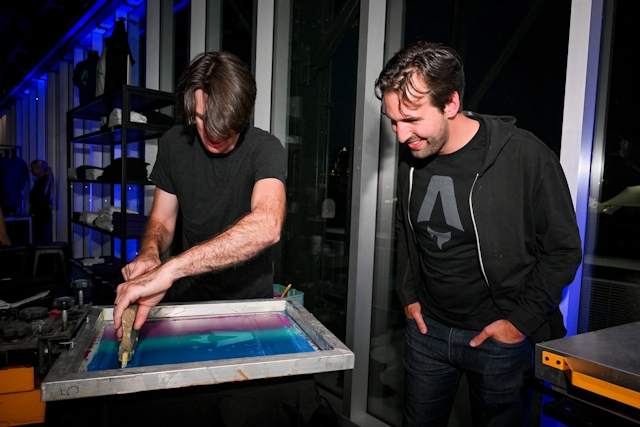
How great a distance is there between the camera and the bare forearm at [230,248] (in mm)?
1105

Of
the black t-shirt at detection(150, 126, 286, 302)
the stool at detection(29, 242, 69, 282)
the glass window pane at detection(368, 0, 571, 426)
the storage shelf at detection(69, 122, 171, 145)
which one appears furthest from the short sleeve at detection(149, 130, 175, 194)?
the stool at detection(29, 242, 69, 282)

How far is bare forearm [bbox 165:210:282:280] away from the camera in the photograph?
1.11 meters

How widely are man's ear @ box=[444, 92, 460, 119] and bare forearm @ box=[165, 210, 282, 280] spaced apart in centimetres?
68

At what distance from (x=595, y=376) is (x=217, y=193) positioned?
4.54 ft

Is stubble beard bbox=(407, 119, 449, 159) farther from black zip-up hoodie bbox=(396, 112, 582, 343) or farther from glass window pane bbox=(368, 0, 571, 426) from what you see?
glass window pane bbox=(368, 0, 571, 426)

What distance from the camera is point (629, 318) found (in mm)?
1647

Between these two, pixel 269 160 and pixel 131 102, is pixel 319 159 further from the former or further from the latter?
pixel 131 102

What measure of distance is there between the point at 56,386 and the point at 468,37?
2533 mm

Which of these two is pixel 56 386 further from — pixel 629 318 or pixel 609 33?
pixel 609 33

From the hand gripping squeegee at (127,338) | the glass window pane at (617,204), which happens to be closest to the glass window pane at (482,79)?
the glass window pane at (617,204)

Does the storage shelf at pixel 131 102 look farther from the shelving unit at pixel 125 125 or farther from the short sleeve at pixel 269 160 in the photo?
the short sleeve at pixel 269 160

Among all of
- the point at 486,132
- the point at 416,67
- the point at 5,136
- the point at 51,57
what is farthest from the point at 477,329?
the point at 5,136

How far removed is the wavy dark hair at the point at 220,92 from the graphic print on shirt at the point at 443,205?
2.47 ft

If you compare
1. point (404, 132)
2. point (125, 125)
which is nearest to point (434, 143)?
point (404, 132)
